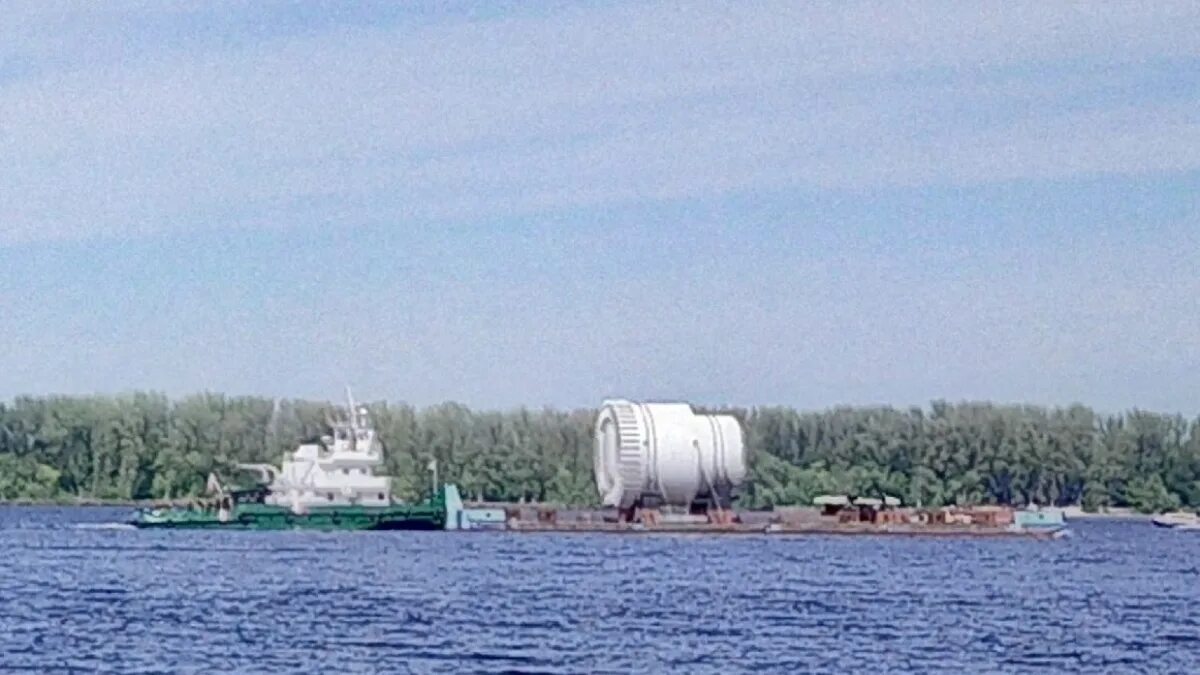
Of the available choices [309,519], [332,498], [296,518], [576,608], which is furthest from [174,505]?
[576,608]

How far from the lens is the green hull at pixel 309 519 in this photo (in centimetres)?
10100

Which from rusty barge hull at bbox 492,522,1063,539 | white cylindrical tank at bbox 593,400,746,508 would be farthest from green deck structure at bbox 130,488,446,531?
white cylindrical tank at bbox 593,400,746,508

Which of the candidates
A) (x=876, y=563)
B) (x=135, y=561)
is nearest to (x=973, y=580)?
(x=876, y=563)

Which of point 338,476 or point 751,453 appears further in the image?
point 751,453

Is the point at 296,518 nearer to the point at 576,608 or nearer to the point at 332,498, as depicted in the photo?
the point at 332,498

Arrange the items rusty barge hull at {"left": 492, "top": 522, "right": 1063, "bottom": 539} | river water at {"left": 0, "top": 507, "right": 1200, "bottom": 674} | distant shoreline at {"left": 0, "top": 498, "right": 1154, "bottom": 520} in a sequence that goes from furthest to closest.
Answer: distant shoreline at {"left": 0, "top": 498, "right": 1154, "bottom": 520}, rusty barge hull at {"left": 492, "top": 522, "right": 1063, "bottom": 539}, river water at {"left": 0, "top": 507, "right": 1200, "bottom": 674}

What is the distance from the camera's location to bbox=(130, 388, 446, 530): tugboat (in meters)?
102

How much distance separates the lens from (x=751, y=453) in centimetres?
14375

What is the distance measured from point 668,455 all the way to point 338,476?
1584cm

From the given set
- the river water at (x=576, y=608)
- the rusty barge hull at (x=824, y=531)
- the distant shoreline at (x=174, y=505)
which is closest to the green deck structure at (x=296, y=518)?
the river water at (x=576, y=608)

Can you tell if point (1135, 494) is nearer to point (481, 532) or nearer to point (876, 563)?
point (481, 532)

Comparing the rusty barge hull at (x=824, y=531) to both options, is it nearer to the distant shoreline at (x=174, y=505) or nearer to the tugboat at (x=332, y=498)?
the tugboat at (x=332, y=498)

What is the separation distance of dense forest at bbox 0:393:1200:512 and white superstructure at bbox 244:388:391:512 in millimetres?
33109

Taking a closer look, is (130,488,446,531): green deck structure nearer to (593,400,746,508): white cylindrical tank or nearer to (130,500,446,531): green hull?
(130,500,446,531): green hull
